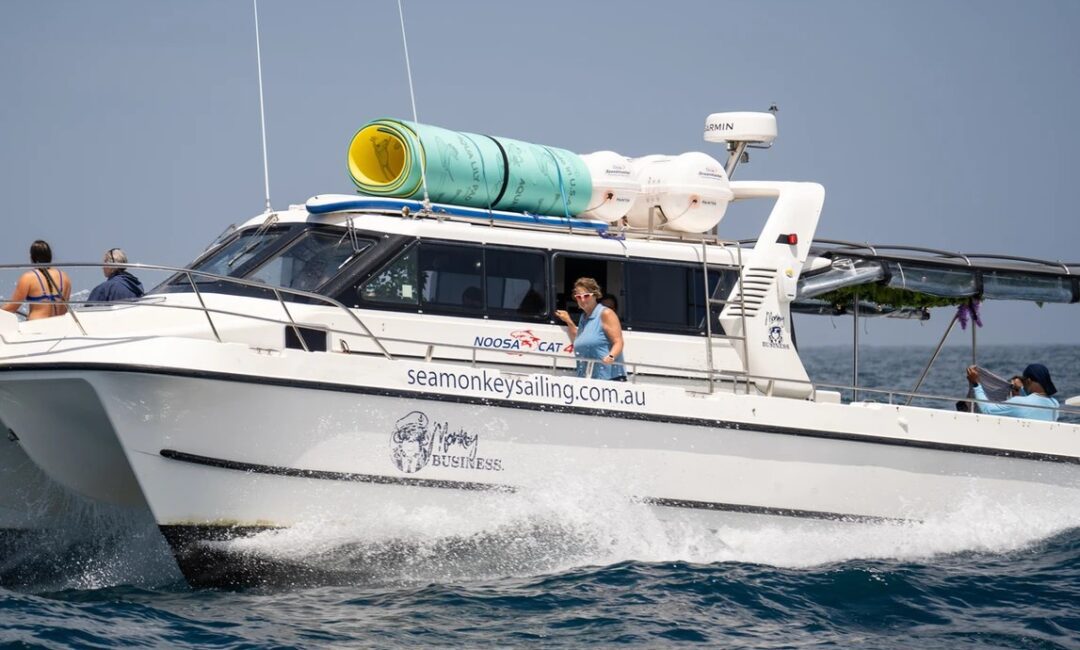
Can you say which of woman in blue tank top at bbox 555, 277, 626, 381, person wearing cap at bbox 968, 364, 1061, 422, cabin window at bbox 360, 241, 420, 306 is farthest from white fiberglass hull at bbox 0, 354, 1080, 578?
person wearing cap at bbox 968, 364, 1061, 422

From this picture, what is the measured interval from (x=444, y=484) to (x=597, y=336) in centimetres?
→ 164

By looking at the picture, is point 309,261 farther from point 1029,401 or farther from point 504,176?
point 1029,401

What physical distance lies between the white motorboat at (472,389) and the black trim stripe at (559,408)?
15mm

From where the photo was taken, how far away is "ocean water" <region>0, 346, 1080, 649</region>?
7.51m

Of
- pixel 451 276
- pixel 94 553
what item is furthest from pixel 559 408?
pixel 94 553

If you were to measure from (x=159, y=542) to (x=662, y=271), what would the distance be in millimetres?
4210

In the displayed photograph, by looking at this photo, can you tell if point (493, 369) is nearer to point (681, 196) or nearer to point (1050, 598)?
point (681, 196)

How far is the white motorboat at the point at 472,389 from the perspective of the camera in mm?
7961

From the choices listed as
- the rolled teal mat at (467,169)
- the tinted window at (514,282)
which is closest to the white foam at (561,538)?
the tinted window at (514,282)

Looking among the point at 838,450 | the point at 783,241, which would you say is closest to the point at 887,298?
the point at 783,241

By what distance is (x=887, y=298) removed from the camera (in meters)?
12.5

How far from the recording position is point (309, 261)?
9.29 m

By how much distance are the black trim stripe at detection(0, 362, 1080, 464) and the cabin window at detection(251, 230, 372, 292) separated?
1.22 meters

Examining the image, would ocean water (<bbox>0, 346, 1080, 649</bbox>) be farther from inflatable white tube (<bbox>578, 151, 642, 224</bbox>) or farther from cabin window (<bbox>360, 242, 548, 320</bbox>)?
inflatable white tube (<bbox>578, 151, 642, 224</bbox>)
